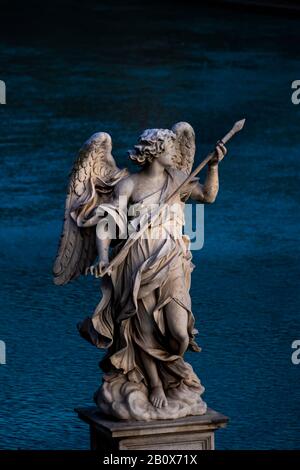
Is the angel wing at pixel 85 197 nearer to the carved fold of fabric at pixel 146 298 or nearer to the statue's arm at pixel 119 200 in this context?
the statue's arm at pixel 119 200

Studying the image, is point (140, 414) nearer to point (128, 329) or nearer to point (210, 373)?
point (128, 329)

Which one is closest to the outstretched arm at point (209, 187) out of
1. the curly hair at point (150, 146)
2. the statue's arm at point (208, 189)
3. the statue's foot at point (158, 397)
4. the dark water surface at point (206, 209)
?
the statue's arm at point (208, 189)

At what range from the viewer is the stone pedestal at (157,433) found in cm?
1406

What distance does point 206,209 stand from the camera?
22.9 meters

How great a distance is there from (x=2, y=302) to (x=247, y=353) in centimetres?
267

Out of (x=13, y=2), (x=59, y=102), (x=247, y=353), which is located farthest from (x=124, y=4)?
(x=247, y=353)

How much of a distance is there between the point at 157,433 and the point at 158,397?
0.26 m

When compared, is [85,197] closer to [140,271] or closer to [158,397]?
[140,271]

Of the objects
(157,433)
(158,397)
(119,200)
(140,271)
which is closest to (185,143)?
(119,200)

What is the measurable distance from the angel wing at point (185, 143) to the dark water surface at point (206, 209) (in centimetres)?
263

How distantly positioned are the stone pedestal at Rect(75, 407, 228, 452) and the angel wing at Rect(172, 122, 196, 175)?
170cm

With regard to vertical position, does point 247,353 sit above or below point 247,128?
below

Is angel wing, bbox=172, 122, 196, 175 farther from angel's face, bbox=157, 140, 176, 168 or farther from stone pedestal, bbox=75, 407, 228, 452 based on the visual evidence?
stone pedestal, bbox=75, 407, 228, 452
